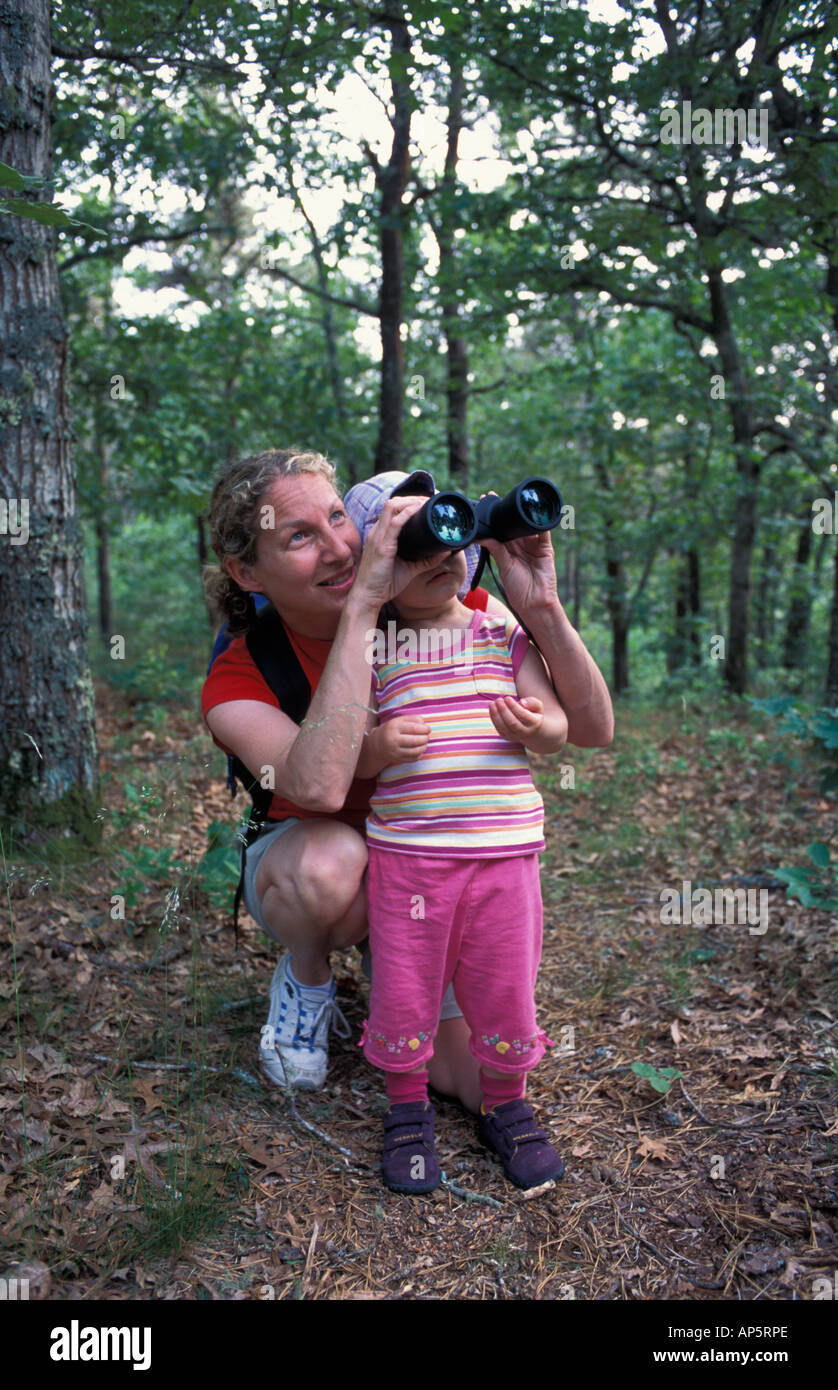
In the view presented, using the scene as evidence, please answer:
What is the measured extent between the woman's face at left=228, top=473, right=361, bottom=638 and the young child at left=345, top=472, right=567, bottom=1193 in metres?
0.21

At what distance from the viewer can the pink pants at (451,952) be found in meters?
1.88

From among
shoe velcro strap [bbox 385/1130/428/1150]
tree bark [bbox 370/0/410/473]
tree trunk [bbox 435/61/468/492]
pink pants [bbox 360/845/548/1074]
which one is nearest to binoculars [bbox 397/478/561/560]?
pink pants [bbox 360/845/548/1074]

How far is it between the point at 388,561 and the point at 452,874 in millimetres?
680

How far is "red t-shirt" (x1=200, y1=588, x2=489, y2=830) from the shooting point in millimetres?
2166

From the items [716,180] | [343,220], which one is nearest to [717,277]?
[716,180]

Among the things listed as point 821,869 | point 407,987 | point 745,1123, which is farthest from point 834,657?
point 407,987

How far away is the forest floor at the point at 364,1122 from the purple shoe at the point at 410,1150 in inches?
1.4

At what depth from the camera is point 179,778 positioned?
2.28 m

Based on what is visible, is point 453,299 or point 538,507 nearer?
point 538,507

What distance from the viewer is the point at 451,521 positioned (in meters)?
1.78

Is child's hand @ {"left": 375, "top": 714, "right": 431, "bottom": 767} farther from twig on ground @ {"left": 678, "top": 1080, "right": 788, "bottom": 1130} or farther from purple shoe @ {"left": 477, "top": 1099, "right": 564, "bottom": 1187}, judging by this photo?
twig on ground @ {"left": 678, "top": 1080, "right": 788, "bottom": 1130}

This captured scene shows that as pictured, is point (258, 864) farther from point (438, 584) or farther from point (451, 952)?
point (438, 584)
